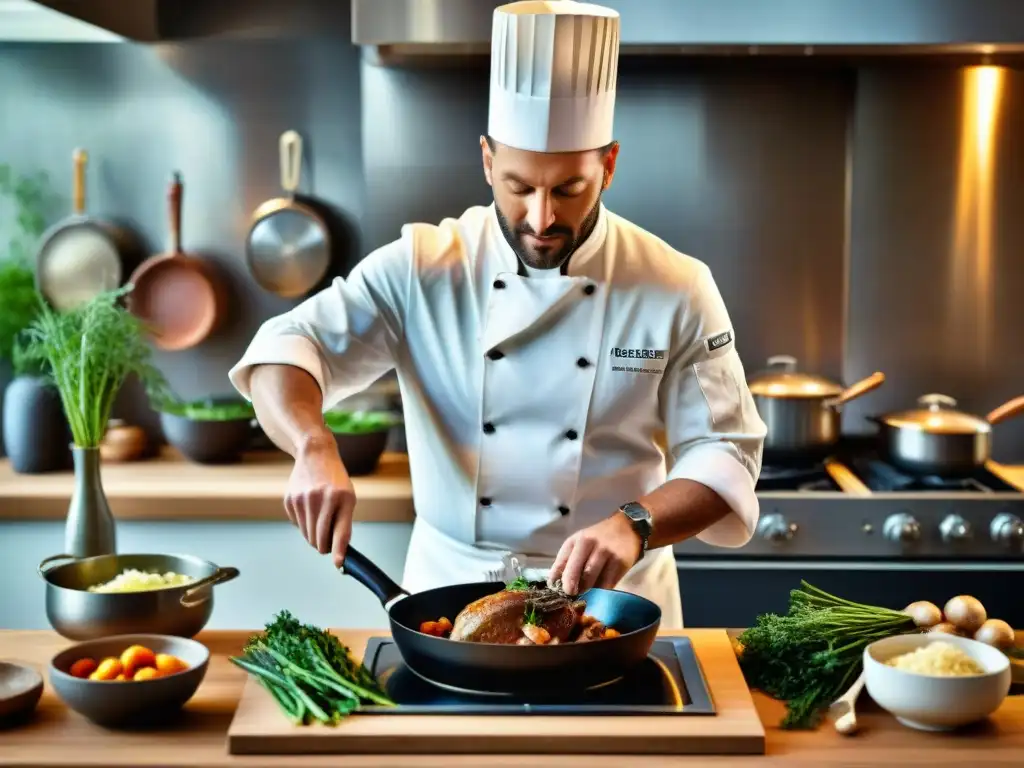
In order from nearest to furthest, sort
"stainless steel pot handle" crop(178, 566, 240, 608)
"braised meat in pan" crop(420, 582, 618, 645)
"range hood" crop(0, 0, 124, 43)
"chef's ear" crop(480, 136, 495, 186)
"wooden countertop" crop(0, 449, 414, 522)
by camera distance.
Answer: "braised meat in pan" crop(420, 582, 618, 645) < "stainless steel pot handle" crop(178, 566, 240, 608) < "chef's ear" crop(480, 136, 495, 186) < "wooden countertop" crop(0, 449, 414, 522) < "range hood" crop(0, 0, 124, 43)

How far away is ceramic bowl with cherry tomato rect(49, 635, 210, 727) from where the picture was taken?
1.53 m

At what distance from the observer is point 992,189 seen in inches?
137

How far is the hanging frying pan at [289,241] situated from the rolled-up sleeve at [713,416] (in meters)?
1.52

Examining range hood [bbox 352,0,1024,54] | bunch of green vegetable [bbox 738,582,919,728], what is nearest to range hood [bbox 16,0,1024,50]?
range hood [bbox 352,0,1024,54]

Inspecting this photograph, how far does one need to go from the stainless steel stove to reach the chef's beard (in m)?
1.09

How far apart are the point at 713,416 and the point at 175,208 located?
6.41ft

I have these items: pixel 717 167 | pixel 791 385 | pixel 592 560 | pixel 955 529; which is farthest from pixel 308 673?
pixel 717 167

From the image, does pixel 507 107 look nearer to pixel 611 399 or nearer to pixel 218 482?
pixel 611 399

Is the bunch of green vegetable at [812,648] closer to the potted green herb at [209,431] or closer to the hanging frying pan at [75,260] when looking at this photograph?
the potted green herb at [209,431]

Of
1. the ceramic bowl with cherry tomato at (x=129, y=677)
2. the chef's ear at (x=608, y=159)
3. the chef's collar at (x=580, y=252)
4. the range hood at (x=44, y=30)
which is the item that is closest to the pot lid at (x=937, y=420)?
the chef's collar at (x=580, y=252)

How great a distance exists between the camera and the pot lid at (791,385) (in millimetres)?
3230

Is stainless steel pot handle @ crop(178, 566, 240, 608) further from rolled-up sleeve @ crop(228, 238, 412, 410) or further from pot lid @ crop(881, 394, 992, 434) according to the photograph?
pot lid @ crop(881, 394, 992, 434)

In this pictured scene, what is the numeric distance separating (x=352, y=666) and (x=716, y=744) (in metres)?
0.49

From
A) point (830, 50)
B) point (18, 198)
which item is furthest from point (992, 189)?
point (18, 198)
